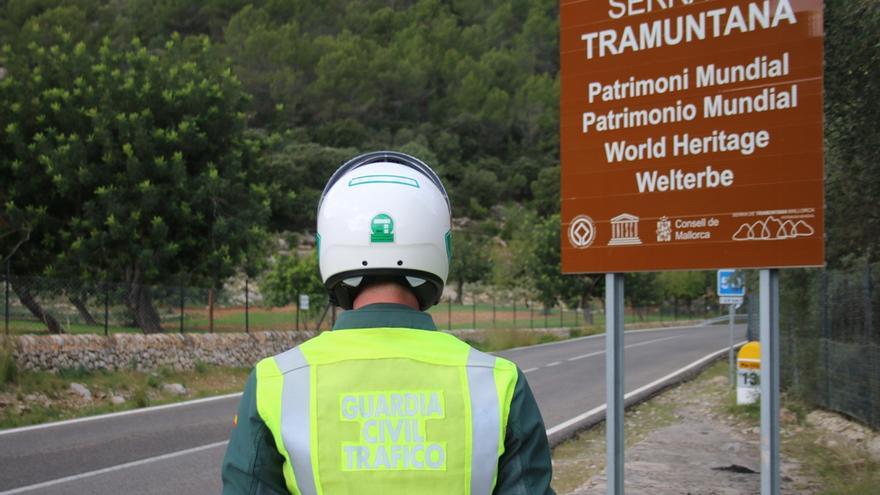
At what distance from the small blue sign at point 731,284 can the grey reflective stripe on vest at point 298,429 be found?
15.3 meters

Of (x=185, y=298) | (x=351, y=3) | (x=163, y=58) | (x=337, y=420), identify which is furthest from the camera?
(x=351, y=3)

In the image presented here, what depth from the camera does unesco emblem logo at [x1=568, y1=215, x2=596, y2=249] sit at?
5641 mm

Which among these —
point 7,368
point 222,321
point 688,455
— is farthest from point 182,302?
point 688,455

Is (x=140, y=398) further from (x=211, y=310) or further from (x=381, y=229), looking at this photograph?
(x=381, y=229)

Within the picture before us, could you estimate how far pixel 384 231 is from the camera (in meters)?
2.07

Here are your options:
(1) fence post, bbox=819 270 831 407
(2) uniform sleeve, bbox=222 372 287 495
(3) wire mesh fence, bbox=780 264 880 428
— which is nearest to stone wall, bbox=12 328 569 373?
(3) wire mesh fence, bbox=780 264 880 428

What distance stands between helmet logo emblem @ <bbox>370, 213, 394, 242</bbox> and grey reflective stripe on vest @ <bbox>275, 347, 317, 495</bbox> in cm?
44

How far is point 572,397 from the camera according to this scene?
15.4 metres

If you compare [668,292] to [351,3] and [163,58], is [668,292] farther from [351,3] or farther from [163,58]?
[163,58]

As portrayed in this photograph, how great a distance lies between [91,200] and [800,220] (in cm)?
1952

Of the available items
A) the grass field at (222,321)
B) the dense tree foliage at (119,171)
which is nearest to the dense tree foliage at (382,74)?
the grass field at (222,321)

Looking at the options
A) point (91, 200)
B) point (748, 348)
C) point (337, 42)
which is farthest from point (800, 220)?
point (337, 42)

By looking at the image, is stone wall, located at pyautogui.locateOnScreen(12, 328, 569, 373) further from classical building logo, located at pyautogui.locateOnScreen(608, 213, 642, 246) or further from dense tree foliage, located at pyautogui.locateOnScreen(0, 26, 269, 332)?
classical building logo, located at pyautogui.locateOnScreen(608, 213, 642, 246)

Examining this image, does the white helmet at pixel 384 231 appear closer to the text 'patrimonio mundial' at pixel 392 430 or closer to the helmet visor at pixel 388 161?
the helmet visor at pixel 388 161
